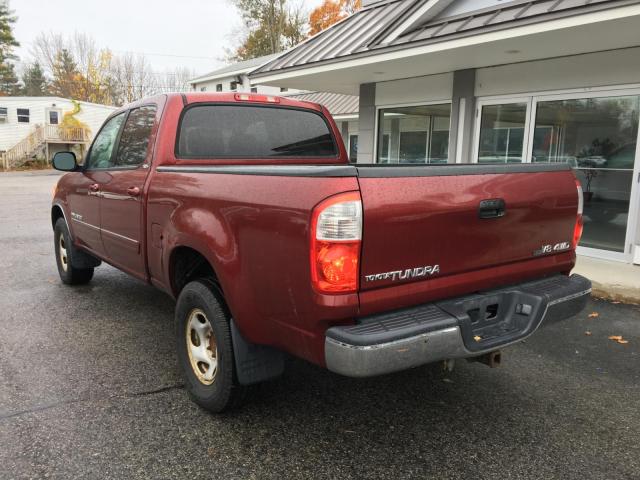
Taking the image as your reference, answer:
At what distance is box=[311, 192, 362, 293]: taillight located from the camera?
2256mm

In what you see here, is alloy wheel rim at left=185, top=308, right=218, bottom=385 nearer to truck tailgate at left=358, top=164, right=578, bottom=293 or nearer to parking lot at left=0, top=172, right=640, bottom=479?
parking lot at left=0, top=172, right=640, bottom=479

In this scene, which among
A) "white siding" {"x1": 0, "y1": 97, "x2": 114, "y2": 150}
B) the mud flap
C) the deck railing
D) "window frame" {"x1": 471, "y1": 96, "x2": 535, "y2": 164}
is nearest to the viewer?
the mud flap

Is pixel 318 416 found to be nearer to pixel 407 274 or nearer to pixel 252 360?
pixel 252 360

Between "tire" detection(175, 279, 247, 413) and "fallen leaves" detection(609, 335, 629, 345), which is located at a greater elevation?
"tire" detection(175, 279, 247, 413)

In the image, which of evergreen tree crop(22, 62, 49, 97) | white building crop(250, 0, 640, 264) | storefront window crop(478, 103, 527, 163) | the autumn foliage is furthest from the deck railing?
storefront window crop(478, 103, 527, 163)

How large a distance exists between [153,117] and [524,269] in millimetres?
2867

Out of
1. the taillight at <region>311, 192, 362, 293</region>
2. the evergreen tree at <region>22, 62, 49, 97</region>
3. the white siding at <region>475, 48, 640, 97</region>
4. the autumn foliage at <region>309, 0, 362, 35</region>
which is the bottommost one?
the taillight at <region>311, 192, 362, 293</region>

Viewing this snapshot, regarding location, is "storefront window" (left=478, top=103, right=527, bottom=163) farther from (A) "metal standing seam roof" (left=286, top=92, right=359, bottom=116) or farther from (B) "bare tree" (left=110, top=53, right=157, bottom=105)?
(B) "bare tree" (left=110, top=53, right=157, bottom=105)

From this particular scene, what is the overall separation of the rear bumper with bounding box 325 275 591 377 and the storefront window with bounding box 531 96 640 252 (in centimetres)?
495

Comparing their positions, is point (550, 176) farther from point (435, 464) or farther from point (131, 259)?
point (131, 259)

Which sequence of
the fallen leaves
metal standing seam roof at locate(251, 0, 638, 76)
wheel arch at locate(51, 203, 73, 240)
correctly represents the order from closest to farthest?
the fallen leaves
wheel arch at locate(51, 203, 73, 240)
metal standing seam roof at locate(251, 0, 638, 76)

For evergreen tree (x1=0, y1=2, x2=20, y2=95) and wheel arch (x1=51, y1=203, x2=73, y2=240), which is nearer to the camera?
wheel arch (x1=51, y1=203, x2=73, y2=240)

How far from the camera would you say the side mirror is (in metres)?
4.96

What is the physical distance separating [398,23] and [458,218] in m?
6.76
